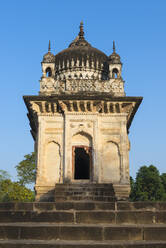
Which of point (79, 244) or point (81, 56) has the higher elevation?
point (81, 56)

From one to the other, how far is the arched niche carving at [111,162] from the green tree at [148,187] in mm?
28868

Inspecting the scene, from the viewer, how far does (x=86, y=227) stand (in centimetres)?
742

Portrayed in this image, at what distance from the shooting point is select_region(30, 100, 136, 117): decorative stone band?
1755 cm

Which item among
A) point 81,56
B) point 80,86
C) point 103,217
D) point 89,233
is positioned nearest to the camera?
point 89,233

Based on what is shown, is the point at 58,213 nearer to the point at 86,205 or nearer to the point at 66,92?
the point at 86,205

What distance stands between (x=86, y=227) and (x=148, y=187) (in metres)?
40.7

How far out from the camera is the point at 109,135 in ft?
58.1

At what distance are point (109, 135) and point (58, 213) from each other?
384 inches

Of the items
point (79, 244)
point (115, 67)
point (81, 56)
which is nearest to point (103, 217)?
point (79, 244)

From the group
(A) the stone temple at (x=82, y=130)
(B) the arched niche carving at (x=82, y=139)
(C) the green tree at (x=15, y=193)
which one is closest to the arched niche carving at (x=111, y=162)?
(A) the stone temple at (x=82, y=130)

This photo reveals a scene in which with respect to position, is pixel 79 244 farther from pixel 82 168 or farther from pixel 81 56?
pixel 82 168

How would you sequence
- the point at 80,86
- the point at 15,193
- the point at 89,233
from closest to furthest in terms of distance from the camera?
Answer: the point at 89,233, the point at 80,86, the point at 15,193

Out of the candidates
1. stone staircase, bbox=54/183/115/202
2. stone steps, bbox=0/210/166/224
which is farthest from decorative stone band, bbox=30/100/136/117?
stone steps, bbox=0/210/166/224

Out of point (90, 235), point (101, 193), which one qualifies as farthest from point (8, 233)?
point (101, 193)
